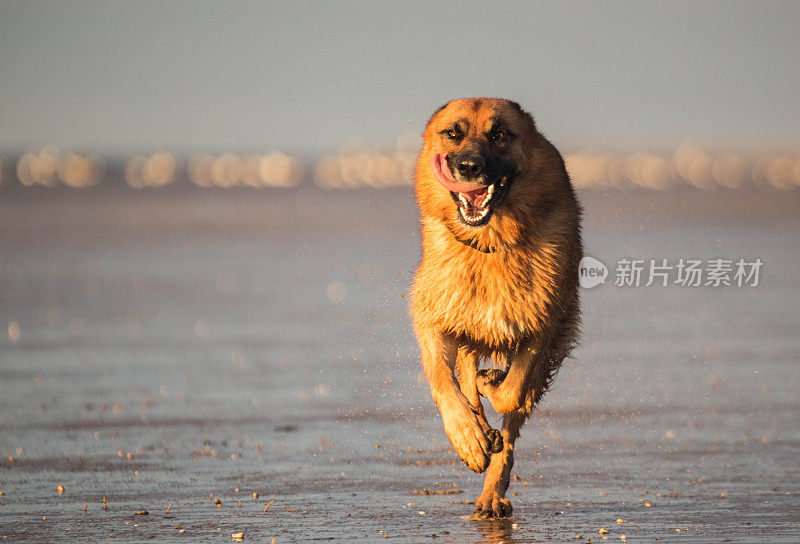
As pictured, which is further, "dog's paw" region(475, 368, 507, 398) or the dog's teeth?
"dog's paw" region(475, 368, 507, 398)

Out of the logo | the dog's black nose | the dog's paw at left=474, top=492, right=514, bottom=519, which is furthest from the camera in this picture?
the logo

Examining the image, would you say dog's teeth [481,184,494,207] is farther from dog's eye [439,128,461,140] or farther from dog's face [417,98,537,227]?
dog's eye [439,128,461,140]

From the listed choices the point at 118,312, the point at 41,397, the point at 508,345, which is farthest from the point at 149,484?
the point at 118,312

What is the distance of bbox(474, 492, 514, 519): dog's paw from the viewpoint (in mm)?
5738

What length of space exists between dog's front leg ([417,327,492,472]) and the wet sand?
0.31 m

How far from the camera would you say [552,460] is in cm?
692

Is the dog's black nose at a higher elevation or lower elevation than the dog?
higher

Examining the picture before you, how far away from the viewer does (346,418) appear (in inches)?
325

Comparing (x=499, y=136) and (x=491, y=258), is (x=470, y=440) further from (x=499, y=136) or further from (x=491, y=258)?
(x=499, y=136)

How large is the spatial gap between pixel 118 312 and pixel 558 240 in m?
9.23

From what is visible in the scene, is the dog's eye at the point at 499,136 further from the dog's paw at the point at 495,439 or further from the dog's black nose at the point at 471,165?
the dog's paw at the point at 495,439

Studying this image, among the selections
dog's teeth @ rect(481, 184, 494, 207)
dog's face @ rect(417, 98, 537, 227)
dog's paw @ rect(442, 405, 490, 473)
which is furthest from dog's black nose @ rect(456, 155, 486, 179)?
dog's paw @ rect(442, 405, 490, 473)

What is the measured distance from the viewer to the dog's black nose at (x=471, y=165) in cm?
552

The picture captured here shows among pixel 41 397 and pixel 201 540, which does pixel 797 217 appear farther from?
pixel 201 540
